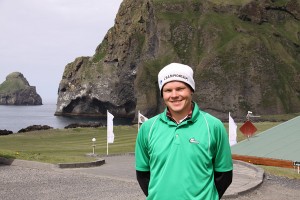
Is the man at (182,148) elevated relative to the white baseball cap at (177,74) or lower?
lower

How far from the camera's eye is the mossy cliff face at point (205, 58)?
513 feet

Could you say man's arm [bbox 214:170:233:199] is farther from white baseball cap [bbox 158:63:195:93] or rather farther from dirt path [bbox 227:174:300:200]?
dirt path [bbox 227:174:300:200]

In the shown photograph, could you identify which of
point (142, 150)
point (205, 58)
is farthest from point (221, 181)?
point (205, 58)

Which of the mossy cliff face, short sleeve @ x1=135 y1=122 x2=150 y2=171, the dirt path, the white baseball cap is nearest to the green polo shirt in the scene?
short sleeve @ x1=135 y1=122 x2=150 y2=171

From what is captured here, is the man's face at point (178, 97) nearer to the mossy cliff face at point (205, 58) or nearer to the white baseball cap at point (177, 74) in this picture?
the white baseball cap at point (177, 74)

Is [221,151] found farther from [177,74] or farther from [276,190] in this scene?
[276,190]

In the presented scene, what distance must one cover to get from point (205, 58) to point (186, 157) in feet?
532

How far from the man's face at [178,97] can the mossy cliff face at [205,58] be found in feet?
482

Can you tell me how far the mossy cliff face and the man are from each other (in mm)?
146757

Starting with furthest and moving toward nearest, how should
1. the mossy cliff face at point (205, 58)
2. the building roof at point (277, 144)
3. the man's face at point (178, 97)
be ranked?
the mossy cliff face at point (205, 58), the building roof at point (277, 144), the man's face at point (178, 97)

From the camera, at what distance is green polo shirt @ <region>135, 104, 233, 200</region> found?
418 cm

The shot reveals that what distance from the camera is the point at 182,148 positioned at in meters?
4.21

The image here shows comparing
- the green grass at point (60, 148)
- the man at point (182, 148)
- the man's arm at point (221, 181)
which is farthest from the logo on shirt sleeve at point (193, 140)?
the green grass at point (60, 148)

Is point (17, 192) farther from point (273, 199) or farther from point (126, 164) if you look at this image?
point (126, 164)
